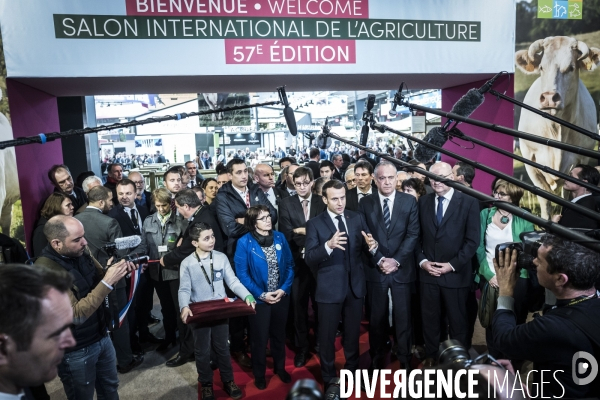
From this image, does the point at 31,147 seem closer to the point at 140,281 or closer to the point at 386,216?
the point at 140,281

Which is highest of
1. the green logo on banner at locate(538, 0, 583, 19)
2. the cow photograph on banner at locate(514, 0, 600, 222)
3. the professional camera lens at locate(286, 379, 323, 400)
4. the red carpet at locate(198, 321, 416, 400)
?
the green logo on banner at locate(538, 0, 583, 19)

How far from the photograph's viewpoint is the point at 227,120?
434 inches

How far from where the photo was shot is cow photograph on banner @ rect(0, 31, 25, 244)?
431 centimetres

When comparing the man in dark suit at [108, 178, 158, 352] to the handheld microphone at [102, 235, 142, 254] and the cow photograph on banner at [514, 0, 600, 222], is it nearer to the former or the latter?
the handheld microphone at [102, 235, 142, 254]

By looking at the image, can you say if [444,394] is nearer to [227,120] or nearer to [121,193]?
[121,193]

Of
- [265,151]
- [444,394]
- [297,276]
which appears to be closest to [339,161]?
[297,276]

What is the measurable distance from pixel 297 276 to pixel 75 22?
344cm

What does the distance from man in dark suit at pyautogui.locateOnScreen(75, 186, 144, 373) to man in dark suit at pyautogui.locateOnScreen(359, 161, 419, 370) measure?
235 centimetres

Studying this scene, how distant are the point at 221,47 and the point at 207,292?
8.81 feet

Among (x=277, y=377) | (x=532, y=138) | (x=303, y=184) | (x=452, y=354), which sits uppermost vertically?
(x=532, y=138)

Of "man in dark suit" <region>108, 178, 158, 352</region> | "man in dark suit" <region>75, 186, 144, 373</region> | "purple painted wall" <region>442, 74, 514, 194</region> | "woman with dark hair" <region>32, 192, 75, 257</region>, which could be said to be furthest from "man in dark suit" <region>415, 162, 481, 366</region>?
"woman with dark hair" <region>32, 192, 75, 257</region>

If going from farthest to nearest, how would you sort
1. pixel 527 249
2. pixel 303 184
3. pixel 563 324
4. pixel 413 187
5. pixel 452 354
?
pixel 413 187, pixel 303 184, pixel 527 249, pixel 563 324, pixel 452 354

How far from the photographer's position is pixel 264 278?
12.5 feet

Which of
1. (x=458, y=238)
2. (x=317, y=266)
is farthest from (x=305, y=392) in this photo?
(x=458, y=238)
